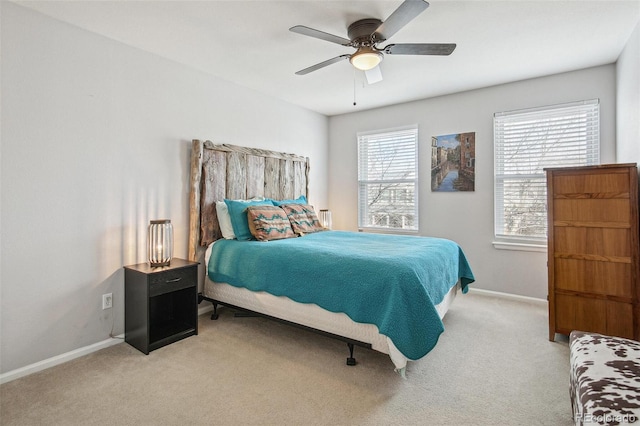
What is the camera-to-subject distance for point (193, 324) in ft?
9.57

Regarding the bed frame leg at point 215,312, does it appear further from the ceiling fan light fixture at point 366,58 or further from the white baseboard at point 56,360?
the ceiling fan light fixture at point 366,58

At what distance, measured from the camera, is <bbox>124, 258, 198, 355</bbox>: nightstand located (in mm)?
2566

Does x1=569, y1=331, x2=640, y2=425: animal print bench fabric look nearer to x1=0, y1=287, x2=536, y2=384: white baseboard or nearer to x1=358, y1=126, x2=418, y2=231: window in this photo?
x1=358, y1=126, x2=418, y2=231: window

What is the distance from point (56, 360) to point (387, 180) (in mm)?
4210

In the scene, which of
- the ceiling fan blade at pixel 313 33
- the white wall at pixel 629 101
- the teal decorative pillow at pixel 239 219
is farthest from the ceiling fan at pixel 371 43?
the teal decorative pillow at pixel 239 219

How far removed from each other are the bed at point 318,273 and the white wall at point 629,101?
1.69 metres

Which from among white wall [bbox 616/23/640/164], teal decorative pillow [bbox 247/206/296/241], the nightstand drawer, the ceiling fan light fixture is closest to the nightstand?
the nightstand drawer

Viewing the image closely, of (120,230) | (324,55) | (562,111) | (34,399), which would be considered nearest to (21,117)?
(120,230)

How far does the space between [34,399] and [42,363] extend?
450 millimetres

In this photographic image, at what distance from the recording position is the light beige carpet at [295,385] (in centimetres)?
180

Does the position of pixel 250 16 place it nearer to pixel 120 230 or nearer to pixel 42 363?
pixel 120 230

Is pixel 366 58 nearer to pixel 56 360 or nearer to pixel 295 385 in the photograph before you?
pixel 295 385

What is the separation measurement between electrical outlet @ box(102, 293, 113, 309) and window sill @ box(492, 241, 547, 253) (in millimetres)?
4130

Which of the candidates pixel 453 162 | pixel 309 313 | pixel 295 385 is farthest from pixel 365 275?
pixel 453 162
